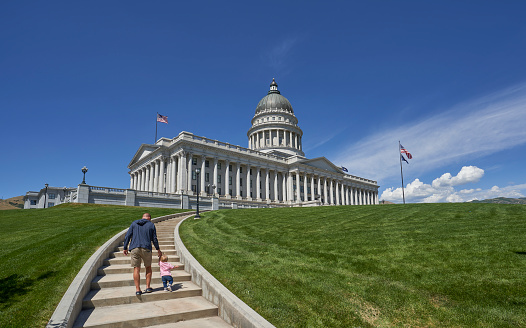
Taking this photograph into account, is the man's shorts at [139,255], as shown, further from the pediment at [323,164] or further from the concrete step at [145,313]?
the pediment at [323,164]

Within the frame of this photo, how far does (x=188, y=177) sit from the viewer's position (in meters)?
58.7

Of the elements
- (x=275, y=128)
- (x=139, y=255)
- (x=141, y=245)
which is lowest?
(x=139, y=255)

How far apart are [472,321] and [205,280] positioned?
6472mm

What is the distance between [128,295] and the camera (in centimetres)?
846

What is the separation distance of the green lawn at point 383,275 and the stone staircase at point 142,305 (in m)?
0.99

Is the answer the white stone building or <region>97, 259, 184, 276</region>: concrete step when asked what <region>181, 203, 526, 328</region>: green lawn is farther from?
the white stone building

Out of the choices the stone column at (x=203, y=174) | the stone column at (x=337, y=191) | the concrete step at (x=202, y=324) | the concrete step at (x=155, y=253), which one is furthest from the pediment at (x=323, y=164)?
the concrete step at (x=202, y=324)

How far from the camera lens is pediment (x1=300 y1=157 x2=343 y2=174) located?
3254 inches

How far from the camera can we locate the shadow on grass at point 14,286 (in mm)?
7094

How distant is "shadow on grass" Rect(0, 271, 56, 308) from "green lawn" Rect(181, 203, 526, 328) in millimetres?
4789

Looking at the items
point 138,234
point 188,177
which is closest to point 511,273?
point 138,234

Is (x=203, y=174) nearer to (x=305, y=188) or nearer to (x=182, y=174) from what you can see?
(x=182, y=174)

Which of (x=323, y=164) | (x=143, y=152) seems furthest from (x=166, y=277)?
(x=323, y=164)

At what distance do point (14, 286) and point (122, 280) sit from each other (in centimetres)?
264
